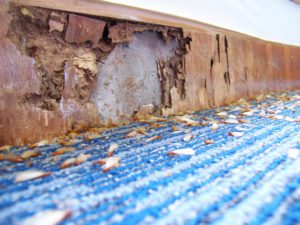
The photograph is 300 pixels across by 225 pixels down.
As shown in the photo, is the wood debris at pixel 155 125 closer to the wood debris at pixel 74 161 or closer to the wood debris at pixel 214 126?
the wood debris at pixel 214 126

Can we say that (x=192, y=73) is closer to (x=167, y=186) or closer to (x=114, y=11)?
(x=114, y=11)

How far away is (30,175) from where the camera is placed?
519 mm

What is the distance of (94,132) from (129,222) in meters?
0.66

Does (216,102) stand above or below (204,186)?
above

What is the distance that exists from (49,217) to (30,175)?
0.21m

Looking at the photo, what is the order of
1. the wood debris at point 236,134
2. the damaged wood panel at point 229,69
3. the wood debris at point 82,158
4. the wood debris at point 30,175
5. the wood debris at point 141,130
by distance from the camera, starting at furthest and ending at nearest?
the damaged wood panel at point 229,69, the wood debris at point 141,130, the wood debris at point 236,134, the wood debris at point 82,158, the wood debris at point 30,175

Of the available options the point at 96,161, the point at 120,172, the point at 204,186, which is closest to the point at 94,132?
the point at 96,161

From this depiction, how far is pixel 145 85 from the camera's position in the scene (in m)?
1.23

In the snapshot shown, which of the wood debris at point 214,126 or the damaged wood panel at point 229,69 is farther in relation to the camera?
the damaged wood panel at point 229,69

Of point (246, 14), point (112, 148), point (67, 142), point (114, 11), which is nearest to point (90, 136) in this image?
point (67, 142)

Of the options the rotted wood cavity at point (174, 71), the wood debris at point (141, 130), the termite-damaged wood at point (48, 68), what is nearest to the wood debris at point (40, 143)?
the termite-damaged wood at point (48, 68)

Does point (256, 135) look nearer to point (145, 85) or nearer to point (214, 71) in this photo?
point (145, 85)

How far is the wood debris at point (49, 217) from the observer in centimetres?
34

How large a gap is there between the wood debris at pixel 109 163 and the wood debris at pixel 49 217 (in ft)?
0.63
